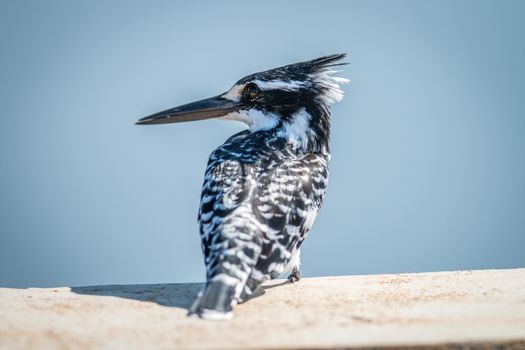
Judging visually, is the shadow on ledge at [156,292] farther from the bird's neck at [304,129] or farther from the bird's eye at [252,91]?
the bird's eye at [252,91]

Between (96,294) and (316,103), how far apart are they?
2.98 meters

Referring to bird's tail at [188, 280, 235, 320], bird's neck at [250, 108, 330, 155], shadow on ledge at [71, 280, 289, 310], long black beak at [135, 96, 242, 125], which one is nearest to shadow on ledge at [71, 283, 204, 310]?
shadow on ledge at [71, 280, 289, 310]

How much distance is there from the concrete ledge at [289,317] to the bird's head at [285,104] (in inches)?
64.9

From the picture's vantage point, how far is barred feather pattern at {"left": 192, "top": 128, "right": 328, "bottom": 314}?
4316 millimetres

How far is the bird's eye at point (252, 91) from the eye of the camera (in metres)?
6.26

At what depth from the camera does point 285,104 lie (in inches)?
245

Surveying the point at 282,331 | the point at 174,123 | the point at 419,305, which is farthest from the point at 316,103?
the point at 282,331

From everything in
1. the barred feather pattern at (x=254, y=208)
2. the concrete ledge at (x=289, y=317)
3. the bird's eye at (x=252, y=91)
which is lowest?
the concrete ledge at (x=289, y=317)

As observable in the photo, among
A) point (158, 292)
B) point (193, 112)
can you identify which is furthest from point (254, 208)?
point (193, 112)

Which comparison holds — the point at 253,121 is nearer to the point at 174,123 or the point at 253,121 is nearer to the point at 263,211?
the point at 174,123

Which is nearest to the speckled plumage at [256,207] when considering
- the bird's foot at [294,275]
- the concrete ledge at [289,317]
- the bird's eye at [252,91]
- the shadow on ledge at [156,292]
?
the concrete ledge at [289,317]

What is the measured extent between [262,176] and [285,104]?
1.38m

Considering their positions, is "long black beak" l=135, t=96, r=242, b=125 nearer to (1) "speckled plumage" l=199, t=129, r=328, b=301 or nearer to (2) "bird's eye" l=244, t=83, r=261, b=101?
(2) "bird's eye" l=244, t=83, r=261, b=101

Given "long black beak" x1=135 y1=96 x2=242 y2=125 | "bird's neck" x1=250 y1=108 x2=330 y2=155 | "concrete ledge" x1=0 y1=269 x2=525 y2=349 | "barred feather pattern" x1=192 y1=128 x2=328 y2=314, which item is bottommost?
"concrete ledge" x1=0 y1=269 x2=525 y2=349
